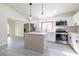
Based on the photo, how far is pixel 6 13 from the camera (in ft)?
18.0

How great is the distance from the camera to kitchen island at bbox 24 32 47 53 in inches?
160

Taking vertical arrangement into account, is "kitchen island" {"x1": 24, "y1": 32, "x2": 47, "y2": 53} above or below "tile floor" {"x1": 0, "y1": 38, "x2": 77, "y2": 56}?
above

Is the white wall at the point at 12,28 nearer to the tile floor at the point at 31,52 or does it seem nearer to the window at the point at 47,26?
the window at the point at 47,26

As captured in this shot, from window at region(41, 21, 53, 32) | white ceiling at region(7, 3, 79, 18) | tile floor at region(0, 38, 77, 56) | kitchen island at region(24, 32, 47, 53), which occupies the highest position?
white ceiling at region(7, 3, 79, 18)

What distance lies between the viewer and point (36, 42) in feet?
13.9

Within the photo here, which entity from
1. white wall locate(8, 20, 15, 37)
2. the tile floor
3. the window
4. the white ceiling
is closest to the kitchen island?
the tile floor

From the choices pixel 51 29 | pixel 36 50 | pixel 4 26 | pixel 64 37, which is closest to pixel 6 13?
pixel 4 26

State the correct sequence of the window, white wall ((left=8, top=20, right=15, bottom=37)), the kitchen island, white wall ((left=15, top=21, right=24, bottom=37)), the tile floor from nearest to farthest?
1. the tile floor
2. the kitchen island
3. the window
4. white wall ((left=8, top=20, right=15, bottom=37))
5. white wall ((left=15, top=21, right=24, bottom=37))

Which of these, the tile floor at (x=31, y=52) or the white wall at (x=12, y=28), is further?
the white wall at (x=12, y=28)

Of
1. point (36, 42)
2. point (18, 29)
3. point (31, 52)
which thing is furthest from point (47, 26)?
point (18, 29)

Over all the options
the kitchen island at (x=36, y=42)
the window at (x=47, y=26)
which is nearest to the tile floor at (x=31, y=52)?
the kitchen island at (x=36, y=42)

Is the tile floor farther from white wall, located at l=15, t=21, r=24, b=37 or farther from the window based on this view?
white wall, located at l=15, t=21, r=24, b=37

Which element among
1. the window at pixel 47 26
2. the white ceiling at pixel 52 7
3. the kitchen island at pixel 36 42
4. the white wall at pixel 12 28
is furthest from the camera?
the white wall at pixel 12 28

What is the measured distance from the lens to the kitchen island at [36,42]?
160 inches
